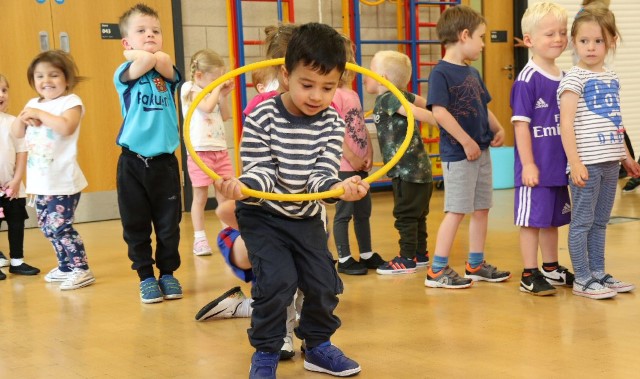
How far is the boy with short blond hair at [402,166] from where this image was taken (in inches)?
150

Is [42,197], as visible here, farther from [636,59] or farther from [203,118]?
[636,59]

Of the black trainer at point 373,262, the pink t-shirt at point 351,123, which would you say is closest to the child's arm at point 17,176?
the pink t-shirt at point 351,123

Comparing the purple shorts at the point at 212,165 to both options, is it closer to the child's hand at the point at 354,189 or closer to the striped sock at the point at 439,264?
the striped sock at the point at 439,264

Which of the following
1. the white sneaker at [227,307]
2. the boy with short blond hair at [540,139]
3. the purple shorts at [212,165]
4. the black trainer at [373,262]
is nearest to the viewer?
the white sneaker at [227,307]

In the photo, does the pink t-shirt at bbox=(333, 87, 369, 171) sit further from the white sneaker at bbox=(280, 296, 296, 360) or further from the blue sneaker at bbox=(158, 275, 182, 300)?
the white sneaker at bbox=(280, 296, 296, 360)

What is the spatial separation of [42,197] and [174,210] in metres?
0.74

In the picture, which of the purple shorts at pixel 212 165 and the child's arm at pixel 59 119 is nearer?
the child's arm at pixel 59 119

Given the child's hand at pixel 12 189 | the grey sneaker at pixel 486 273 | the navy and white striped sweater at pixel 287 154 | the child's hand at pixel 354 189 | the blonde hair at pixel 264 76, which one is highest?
the blonde hair at pixel 264 76

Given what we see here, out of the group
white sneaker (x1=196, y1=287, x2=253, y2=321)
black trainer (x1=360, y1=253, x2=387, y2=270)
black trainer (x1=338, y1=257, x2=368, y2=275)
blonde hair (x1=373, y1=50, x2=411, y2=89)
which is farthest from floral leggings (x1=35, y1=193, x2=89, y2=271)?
blonde hair (x1=373, y1=50, x2=411, y2=89)

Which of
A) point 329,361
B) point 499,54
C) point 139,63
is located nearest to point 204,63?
point 139,63

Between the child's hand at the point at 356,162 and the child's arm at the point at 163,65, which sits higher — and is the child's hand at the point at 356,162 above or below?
below

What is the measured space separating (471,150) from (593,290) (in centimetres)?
74

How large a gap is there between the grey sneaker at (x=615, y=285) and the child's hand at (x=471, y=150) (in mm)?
707

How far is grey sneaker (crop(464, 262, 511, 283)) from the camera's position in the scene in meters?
3.51
